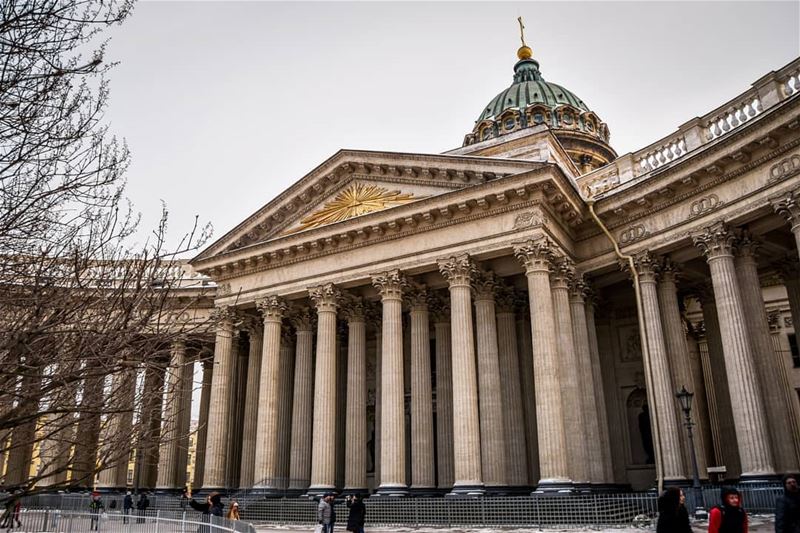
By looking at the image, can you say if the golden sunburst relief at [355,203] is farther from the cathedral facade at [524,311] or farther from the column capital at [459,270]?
the column capital at [459,270]

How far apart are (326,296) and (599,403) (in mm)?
10850

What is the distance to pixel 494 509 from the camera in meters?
19.0

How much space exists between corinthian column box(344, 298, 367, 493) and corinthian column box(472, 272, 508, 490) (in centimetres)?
486

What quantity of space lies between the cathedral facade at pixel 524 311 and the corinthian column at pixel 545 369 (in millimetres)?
61

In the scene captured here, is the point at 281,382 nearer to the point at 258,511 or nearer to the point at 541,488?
the point at 258,511

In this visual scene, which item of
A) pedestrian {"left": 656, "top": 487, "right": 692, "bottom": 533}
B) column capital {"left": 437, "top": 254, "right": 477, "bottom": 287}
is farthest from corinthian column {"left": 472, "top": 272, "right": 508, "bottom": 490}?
pedestrian {"left": 656, "top": 487, "right": 692, "bottom": 533}

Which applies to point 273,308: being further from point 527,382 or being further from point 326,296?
point 527,382

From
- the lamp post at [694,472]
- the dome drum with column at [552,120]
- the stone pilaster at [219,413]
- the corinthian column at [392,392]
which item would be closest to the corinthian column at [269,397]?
the stone pilaster at [219,413]

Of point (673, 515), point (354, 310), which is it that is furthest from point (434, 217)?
point (673, 515)

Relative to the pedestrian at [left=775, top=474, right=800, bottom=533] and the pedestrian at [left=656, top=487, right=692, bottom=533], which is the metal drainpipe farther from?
the pedestrian at [left=656, top=487, right=692, bottom=533]

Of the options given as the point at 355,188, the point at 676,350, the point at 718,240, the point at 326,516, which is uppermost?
the point at 355,188

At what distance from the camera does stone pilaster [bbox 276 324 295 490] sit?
27875 mm

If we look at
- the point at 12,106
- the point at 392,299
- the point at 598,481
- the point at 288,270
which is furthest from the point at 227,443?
the point at 12,106

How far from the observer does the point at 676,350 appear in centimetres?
2217
